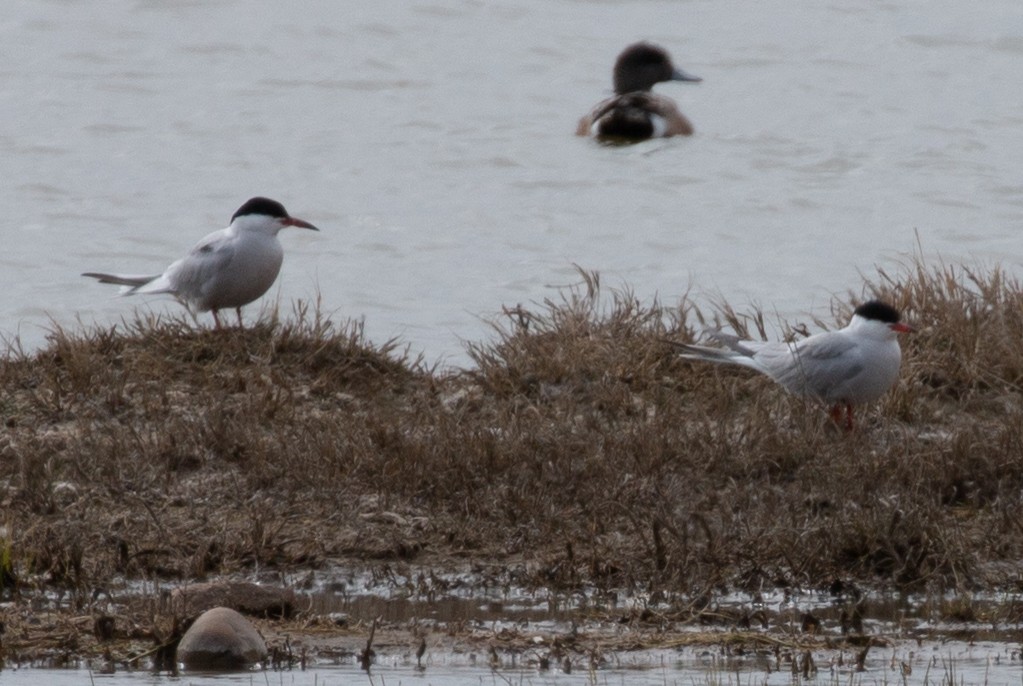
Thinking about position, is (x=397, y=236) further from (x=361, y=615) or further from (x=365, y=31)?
(x=361, y=615)

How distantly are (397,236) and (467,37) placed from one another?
7397 mm

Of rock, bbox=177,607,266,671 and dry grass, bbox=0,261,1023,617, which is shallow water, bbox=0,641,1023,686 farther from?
dry grass, bbox=0,261,1023,617

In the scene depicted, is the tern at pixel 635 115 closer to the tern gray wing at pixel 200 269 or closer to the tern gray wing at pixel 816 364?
the tern gray wing at pixel 200 269

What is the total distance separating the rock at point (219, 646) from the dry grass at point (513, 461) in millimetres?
902

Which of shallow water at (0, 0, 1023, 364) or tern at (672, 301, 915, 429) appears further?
shallow water at (0, 0, 1023, 364)

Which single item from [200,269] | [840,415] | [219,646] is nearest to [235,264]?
[200,269]

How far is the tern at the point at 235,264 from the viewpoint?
896 cm

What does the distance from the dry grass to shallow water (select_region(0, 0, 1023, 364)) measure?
2.04 meters

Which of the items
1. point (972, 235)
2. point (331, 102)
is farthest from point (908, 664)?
point (331, 102)

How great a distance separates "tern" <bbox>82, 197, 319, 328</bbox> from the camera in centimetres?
896

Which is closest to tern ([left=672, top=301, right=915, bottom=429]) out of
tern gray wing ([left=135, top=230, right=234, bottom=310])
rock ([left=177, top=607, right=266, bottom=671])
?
tern gray wing ([left=135, top=230, right=234, bottom=310])

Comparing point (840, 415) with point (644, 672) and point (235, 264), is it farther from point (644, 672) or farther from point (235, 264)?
point (235, 264)

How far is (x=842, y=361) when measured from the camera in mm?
7543

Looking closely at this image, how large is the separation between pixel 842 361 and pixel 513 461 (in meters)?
1.61
